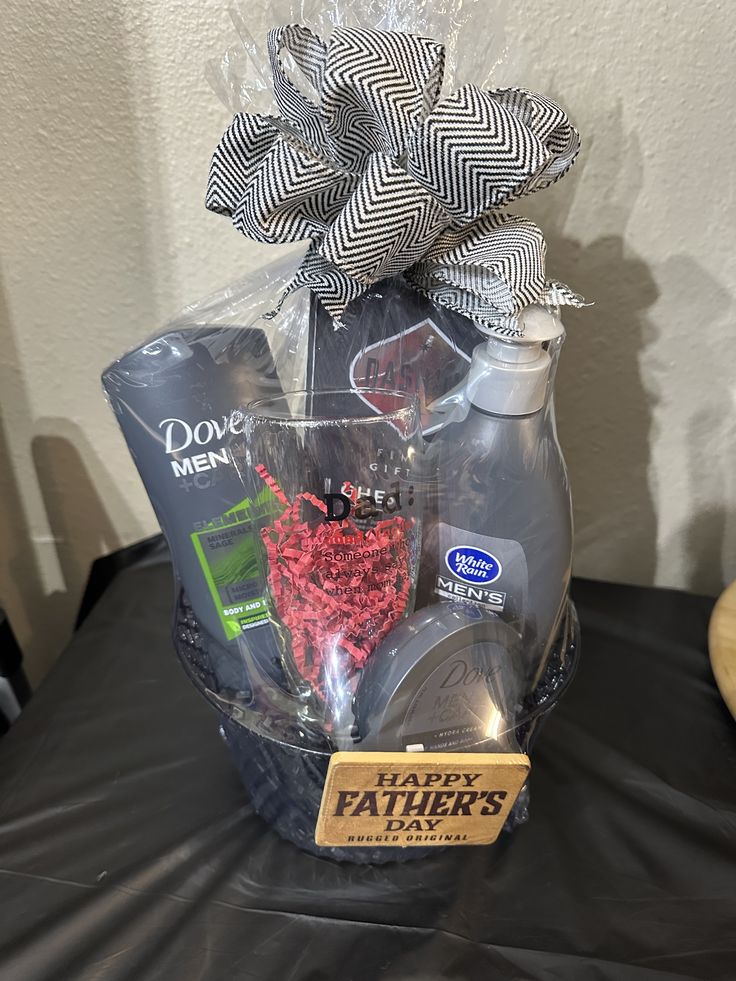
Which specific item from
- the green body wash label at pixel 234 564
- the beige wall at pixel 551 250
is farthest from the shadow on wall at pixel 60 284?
the green body wash label at pixel 234 564

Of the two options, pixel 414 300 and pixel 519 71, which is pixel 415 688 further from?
pixel 519 71

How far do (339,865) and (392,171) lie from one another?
383 millimetres

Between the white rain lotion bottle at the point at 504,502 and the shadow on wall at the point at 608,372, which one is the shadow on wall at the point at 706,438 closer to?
the shadow on wall at the point at 608,372

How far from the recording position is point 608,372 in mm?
598

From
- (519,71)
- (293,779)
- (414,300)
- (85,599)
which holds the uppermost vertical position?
(519,71)

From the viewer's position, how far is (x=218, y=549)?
445mm

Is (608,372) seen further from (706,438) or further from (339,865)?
(339,865)

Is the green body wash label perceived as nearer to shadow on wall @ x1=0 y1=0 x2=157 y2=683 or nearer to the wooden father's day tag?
the wooden father's day tag

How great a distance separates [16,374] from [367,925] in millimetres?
508

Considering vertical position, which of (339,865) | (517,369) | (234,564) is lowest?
(339,865)

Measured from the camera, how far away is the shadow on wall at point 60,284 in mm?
499

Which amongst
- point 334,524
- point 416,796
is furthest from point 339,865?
point 334,524

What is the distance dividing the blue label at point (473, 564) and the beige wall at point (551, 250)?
0.82 ft

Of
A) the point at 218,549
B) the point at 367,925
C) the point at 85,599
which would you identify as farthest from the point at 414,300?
the point at 85,599
